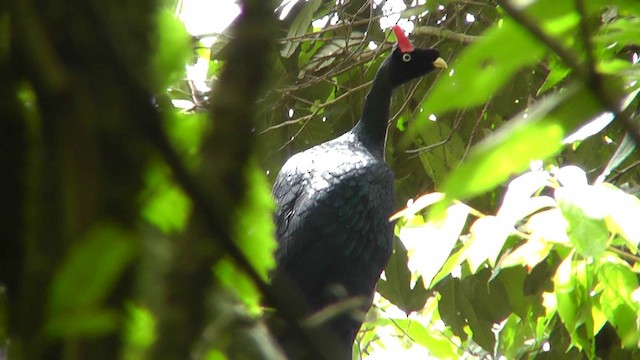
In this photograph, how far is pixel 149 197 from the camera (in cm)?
41

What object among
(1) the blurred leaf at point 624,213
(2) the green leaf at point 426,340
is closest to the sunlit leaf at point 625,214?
(1) the blurred leaf at point 624,213

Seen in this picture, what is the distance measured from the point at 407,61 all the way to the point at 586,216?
5.54 feet

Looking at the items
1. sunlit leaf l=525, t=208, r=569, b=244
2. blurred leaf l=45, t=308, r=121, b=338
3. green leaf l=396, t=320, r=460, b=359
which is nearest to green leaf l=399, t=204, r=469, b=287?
sunlit leaf l=525, t=208, r=569, b=244

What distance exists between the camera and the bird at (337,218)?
2861mm

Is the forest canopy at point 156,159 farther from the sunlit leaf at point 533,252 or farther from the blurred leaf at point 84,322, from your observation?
the sunlit leaf at point 533,252

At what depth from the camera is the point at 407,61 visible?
315 centimetres

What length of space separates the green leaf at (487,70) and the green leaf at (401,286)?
2.44m

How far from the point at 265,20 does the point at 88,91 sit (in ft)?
0.23

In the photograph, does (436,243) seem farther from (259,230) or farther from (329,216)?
(259,230)

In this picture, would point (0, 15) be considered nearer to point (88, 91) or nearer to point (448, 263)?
point (88, 91)

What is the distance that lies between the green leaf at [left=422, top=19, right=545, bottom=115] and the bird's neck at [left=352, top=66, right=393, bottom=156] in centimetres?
267

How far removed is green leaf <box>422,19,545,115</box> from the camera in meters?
0.44

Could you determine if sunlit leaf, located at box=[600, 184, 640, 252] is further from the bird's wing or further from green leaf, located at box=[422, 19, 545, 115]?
the bird's wing

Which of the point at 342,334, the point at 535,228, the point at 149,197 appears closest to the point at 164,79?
the point at 149,197
